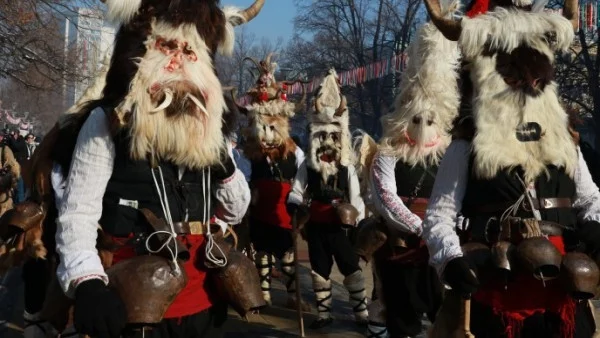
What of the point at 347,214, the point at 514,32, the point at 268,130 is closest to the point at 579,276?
the point at 514,32

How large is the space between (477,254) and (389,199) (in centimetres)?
239

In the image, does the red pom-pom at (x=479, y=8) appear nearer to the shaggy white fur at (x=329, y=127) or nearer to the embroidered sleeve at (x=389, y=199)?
the embroidered sleeve at (x=389, y=199)

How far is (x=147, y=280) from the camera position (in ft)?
10.8

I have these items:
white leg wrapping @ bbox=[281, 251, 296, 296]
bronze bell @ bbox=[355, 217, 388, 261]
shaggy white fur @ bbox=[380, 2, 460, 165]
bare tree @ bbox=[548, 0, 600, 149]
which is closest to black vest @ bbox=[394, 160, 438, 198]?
shaggy white fur @ bbox=[380, 2, 460, 165]

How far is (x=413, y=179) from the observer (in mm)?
6340

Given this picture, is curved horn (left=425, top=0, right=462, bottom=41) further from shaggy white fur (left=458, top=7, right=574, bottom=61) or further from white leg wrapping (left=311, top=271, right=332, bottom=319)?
white leg wrapping (left=311, top=271, right=332, bottom=319)

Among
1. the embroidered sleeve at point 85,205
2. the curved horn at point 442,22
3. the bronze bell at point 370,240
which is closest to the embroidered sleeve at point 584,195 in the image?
the curved horn at point 442,22

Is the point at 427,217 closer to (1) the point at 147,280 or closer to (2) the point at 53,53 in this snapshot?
(1) the point at 147,280

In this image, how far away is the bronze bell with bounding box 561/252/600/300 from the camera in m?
3.52

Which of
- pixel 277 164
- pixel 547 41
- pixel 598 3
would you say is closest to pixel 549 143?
pixel 547 41

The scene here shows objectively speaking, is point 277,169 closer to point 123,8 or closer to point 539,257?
point 123,8

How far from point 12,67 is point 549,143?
484 inches

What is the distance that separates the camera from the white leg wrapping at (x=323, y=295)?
8.57 metres

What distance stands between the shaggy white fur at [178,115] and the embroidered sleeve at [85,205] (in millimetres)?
125
